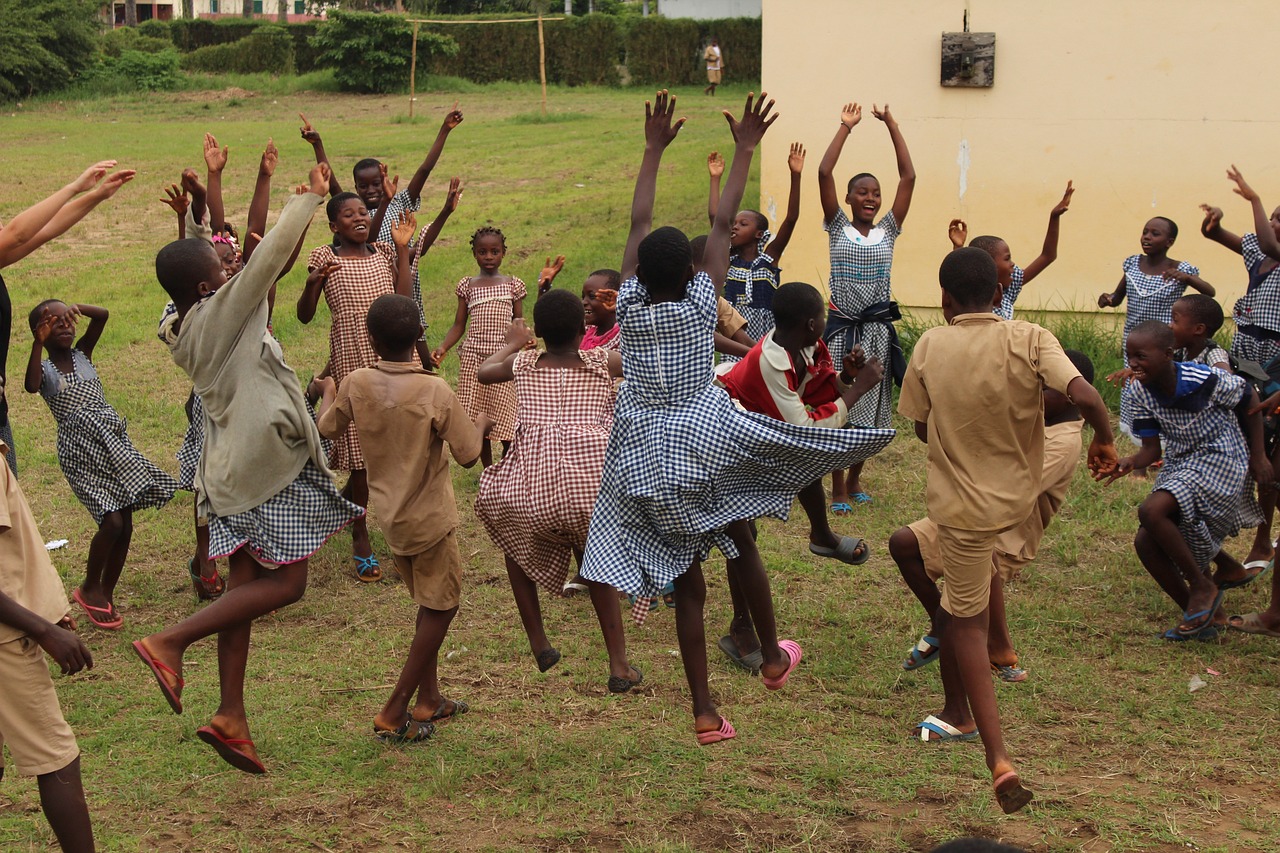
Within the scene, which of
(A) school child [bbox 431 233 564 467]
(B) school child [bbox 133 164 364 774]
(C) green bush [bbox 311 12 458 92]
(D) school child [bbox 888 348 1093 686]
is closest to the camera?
(B) school child [bbox 133 164 364 774]

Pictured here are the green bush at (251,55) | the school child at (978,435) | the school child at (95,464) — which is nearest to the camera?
the school child at (978,435)

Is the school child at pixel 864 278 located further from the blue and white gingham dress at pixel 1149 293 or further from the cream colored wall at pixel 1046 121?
the cream colored wall at pixel 1046 121

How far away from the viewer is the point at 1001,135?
9438mm

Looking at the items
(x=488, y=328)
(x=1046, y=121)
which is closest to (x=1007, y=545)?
(x=488, y=328)

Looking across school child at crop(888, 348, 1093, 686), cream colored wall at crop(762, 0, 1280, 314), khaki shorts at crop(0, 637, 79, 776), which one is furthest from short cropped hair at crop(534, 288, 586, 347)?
cream colored wall at crop(762, 0, 1280, 314)

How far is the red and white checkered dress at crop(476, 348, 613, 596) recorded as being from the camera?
15.4ft

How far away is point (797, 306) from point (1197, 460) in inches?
81.3

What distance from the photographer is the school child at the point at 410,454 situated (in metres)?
4.41

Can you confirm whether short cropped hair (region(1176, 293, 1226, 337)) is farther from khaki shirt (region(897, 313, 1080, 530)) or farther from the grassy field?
khaki shirt (region(897, 313, 1080, 530))

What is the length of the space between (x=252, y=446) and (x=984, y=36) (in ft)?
22.8

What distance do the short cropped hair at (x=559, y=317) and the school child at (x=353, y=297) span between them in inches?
69.2

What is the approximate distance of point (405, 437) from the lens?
4422 mm

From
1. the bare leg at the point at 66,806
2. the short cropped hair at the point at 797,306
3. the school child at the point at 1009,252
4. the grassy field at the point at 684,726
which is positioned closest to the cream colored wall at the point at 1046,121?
the grassy field at the point at 684,726

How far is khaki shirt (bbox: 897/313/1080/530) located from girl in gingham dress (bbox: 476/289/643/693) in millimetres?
1179
